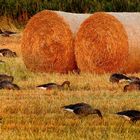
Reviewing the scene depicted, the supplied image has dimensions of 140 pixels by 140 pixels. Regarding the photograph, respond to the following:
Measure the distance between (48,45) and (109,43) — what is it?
1.82 metres

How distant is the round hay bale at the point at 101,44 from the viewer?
15984 mm

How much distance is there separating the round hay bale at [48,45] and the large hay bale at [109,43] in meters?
0.30

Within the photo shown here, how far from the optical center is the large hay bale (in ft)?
52.4

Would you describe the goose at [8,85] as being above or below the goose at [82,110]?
below

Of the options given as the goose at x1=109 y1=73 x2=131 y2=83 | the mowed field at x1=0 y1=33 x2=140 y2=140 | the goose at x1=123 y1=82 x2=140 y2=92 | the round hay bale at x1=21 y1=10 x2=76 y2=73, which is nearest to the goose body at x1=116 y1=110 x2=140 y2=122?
the mowed field at x1=0 y1=33 x2=140 y2=140

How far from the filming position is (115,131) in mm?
9320

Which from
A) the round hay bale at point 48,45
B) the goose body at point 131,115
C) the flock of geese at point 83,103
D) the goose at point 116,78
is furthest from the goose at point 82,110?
the round hay bale at point 48,45

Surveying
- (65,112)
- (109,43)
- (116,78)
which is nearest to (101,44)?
(109,43)

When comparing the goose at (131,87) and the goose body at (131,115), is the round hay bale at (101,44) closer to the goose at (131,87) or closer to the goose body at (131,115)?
the goose at (131,87)

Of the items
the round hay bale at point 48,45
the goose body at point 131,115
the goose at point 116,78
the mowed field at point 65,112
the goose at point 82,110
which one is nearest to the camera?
the mowed field at point 65,112

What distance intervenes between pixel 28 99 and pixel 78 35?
18.1 feet

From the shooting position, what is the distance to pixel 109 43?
16.2 m

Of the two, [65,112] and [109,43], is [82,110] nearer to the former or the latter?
[65,112]

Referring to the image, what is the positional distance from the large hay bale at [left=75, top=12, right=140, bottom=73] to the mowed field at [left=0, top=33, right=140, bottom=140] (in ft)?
4.55
